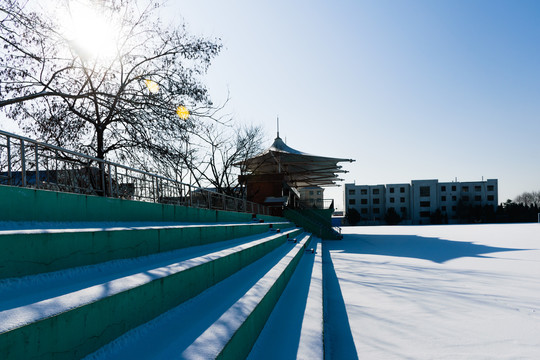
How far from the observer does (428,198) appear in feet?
218

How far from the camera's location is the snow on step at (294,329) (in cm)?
257

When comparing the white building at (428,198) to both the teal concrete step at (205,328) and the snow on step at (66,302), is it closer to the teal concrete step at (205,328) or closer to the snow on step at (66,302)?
the teal concrete step at (205,328)

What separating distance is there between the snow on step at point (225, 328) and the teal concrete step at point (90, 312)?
0.22 ft

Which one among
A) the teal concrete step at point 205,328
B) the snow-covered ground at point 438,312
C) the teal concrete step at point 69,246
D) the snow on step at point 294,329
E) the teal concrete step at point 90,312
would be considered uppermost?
the teal concrete step at point 69,246

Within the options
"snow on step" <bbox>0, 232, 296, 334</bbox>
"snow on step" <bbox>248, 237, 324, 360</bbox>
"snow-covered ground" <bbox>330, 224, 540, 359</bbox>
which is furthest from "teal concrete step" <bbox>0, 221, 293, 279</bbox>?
"snow-covered ground" <bbox>330, 224, 540, 359</bbox>

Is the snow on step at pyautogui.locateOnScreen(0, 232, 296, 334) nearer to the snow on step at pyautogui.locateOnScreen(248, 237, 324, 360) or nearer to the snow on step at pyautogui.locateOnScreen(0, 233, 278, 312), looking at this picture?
the snow on step at pyautogui.locateOnScreen(0, 233, 278, 312)

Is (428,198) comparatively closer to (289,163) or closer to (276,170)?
(276,170)

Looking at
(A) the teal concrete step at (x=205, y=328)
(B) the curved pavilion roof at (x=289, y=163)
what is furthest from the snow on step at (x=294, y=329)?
(B) the curved pavilion roof at (x=289, y=163)

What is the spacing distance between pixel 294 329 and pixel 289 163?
21446mm

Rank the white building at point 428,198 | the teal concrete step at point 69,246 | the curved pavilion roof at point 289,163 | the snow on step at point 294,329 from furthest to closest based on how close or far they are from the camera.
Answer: the white building at point 428,198 → the curved pavilion roof at point 289,163 → the snow on step at point 294,329 → the teal concrete step at point 69,246

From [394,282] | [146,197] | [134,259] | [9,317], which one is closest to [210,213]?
[146,197]

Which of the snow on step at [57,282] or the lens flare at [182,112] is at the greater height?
the lens flare at [182,112]

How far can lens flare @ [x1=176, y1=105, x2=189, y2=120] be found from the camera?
10.8 metres

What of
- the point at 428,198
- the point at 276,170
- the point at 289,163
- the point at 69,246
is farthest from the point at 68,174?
the point at 428,198
